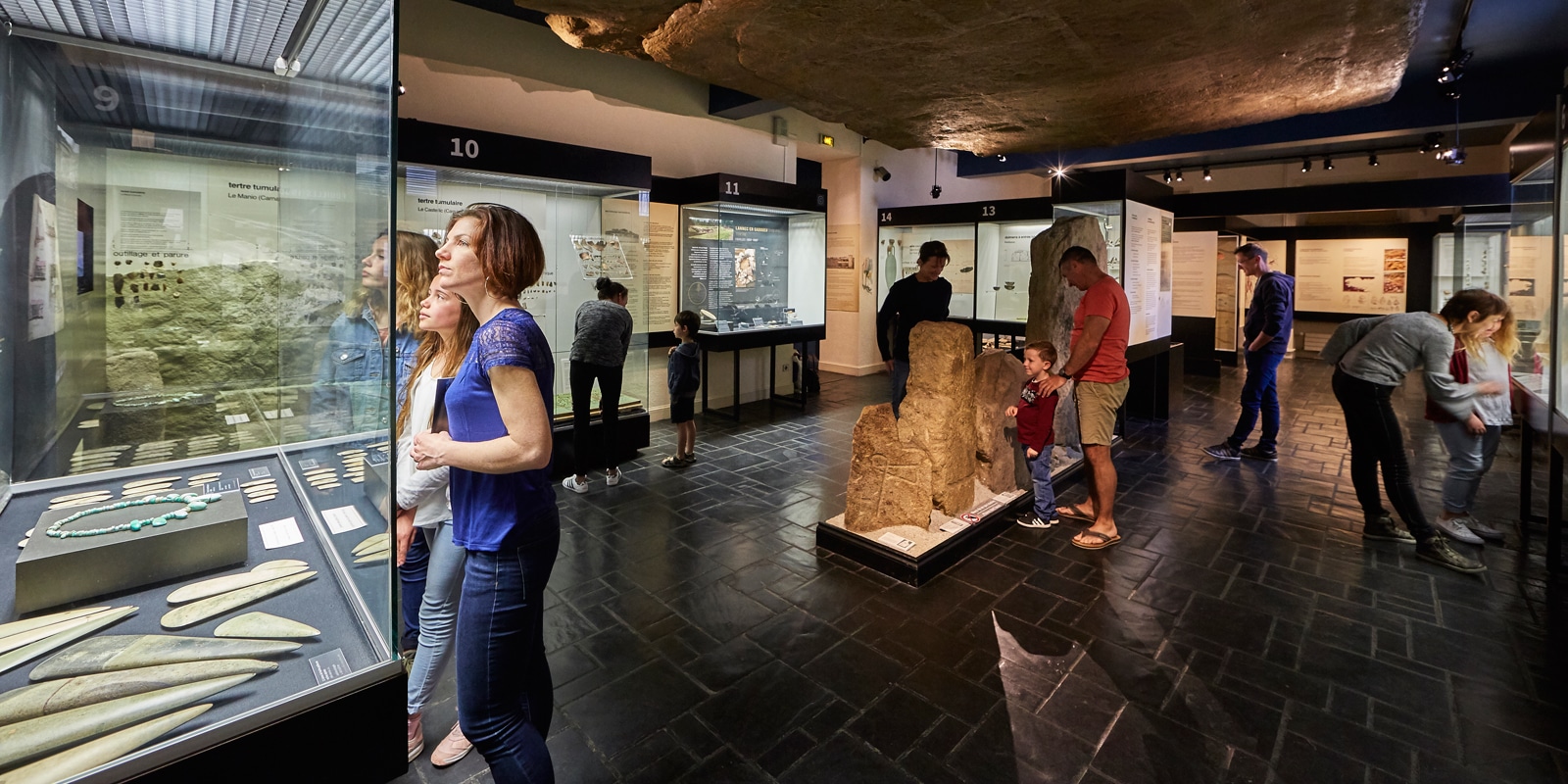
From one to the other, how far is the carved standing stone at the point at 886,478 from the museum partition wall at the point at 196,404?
2.75m

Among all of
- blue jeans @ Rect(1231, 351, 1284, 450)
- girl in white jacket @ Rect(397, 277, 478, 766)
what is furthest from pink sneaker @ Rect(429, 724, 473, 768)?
blue jeans @ Rect(1231, 351, 1284, 450)

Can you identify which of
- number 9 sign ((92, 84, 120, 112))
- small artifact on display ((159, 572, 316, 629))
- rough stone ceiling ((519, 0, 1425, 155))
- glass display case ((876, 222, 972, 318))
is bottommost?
small artifact on display ((159, 572, 316, 629))

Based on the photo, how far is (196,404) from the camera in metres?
3.07

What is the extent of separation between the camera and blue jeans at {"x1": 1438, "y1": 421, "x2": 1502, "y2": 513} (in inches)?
161

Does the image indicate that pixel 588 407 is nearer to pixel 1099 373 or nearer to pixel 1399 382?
pixel 1099 373

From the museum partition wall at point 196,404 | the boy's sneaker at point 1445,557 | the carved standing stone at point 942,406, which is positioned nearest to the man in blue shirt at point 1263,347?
the boy's sneaker at point 1445,557

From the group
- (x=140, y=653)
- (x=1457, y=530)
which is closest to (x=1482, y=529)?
(x=1457, y=530)

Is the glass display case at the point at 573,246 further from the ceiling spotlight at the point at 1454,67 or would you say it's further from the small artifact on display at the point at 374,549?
the ceiling spotlight at the point at 1454,67

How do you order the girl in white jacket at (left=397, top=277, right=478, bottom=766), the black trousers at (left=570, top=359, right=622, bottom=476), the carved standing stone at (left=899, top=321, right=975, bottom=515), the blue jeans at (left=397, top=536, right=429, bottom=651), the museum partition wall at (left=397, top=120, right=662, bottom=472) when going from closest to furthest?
the girl in white jacket at (left=397, top=277, right=478, bottom=766)
the blue jeans at (left=397, top=536, right=429, bottom=651)
the carved standing stone at (left=899, top=321, right=975, bottom=515)
the museum partition wall at (left=397, top=120, right=662, bottom=472)
the black trousers at (left=570, top=359, right=622, bottom=476)

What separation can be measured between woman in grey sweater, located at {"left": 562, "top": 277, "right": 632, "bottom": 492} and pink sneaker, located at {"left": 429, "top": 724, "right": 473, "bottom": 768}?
3069 millimetres

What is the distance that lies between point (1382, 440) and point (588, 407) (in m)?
5.32

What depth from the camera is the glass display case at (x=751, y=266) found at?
8.03 m

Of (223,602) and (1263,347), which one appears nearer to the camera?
(223,602)

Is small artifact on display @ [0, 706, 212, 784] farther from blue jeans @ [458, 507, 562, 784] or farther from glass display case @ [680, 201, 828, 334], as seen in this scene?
glass display case @ [680, 201, 828, 334]
